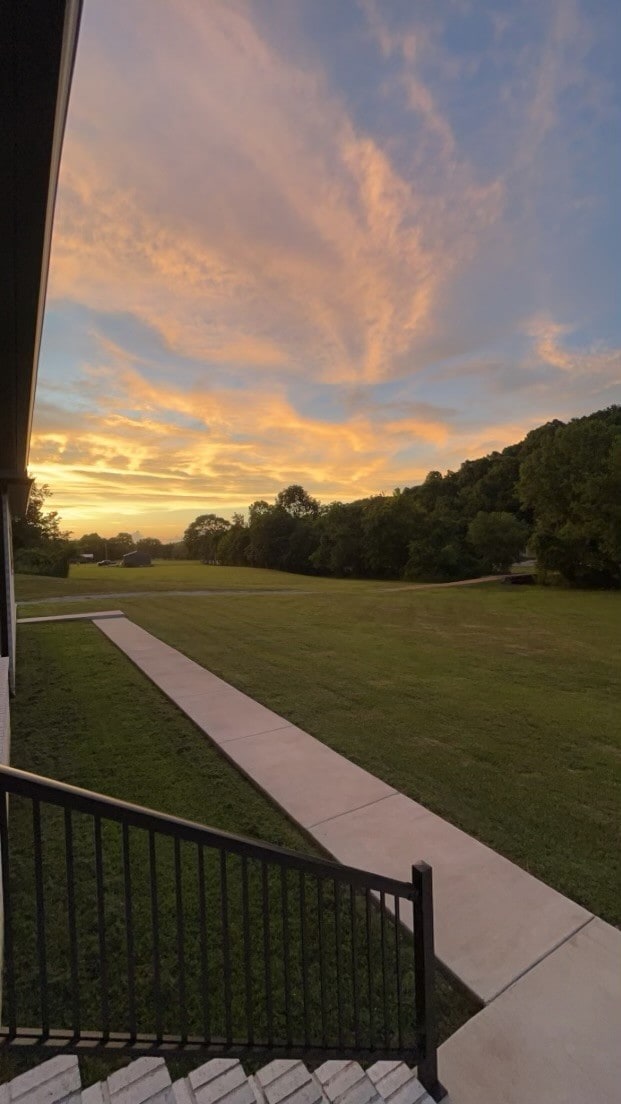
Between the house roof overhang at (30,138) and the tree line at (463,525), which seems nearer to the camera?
the house roof overhang at (30,138)

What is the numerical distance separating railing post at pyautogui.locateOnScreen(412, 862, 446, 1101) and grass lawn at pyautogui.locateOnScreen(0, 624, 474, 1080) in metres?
0.32

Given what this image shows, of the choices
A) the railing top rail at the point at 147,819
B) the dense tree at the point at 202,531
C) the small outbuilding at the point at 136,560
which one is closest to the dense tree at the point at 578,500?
the railing top rail at the point at 147,819

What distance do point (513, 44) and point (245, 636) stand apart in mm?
10408

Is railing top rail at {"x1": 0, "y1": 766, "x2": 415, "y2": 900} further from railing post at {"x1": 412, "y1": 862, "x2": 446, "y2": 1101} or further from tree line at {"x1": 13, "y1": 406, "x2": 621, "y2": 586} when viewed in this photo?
tree line at {"x1": 13, "y1": 406, "x2": 621, "y2": 586}

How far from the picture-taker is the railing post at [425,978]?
183 centimetres

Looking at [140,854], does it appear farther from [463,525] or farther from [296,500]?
[296,500]

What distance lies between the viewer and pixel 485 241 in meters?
9.38

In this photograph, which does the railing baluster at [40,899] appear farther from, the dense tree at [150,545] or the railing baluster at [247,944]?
the dense tree at [150,545]

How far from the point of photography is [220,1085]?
1814mm

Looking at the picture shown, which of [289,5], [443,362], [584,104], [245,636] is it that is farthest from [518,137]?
[245,636]

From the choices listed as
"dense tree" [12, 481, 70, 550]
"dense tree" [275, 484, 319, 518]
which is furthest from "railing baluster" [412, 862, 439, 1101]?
"dense tree" [275, 484, 319, 518]

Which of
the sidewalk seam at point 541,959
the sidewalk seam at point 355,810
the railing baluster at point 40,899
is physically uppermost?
the railing baluster at point 40,899

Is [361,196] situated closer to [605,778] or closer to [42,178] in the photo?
[42,178]

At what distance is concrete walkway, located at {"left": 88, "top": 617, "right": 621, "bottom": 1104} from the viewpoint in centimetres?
193
